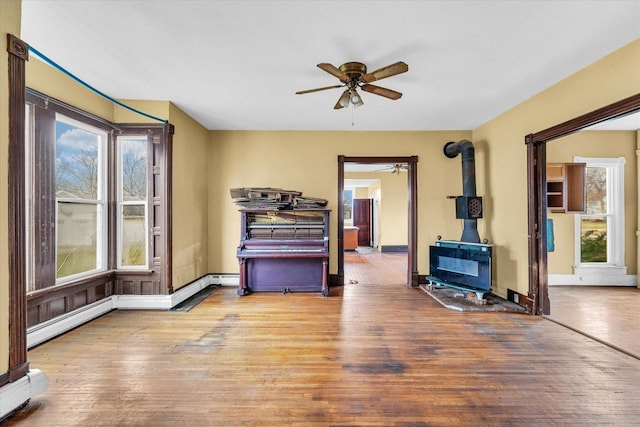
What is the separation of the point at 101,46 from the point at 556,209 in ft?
20.1

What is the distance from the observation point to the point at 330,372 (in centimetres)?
224

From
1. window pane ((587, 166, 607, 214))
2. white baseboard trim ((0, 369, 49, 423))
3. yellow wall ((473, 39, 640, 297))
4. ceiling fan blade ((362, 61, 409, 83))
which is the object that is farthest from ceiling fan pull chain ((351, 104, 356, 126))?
window pane ((587, 166, 607, 214))

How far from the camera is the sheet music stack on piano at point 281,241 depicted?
432 centimetres

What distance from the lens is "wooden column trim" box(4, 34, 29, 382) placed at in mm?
1763

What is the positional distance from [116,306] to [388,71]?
171 inches

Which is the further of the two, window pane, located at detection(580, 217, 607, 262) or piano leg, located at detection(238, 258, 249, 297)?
window pane, located at detection(580, 217, 607, 262)

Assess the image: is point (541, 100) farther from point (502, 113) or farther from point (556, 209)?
point (556, 209)

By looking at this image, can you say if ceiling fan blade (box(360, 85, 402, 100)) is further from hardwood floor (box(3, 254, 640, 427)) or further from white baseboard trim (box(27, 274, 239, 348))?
white baseboard trim (box(27, 274, 239, 348))

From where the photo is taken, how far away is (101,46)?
2.49m

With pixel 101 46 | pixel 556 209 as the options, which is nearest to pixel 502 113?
pixel 556 209

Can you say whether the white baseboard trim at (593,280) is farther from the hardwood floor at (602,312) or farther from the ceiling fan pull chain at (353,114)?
the ceiling fan pull chain at (353,114)

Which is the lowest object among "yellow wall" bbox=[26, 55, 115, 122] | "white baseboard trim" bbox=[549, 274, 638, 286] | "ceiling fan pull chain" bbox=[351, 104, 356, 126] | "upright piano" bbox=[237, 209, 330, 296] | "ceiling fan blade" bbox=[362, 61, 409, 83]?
"white baseboard trim" bbox=[549, 274, 638, 286]

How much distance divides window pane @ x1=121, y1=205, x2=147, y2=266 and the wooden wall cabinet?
602cm

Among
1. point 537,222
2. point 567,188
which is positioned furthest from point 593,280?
point 537,222
